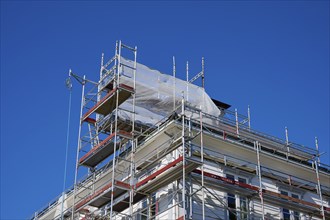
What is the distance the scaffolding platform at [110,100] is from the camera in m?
29.9

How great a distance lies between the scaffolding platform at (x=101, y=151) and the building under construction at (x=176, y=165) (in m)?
0.05

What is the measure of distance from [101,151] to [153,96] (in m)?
5.46

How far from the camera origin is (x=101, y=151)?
99.1 feet

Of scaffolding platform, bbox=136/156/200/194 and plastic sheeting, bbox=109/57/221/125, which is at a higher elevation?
plastic sheeting, bbox=109/57/221/125

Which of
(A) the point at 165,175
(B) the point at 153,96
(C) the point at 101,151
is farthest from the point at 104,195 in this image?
(B) the point at 153,96

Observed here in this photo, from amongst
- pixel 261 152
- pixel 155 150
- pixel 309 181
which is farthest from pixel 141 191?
pixel 309 181

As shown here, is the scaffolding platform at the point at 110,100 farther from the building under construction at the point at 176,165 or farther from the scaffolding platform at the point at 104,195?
the scaffolding platform at the point at 104,195

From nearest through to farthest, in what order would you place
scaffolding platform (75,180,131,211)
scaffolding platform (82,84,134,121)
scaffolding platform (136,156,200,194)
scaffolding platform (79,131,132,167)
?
scaffolding platform (136,156,200,194), scaffolding platform (75,180,131,211), scaffolding platform (79,131,132,167), scaffolding platform (82,84,134,121)

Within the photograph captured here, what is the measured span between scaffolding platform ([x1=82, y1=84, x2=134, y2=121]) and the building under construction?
0.17 feet

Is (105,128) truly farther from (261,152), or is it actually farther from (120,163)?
(261,152)

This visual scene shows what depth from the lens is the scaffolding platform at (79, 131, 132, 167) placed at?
2917cm

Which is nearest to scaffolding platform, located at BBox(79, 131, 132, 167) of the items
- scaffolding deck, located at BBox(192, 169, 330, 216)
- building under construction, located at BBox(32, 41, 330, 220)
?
building under construction, located at BBox(32, 41, 330, 220)

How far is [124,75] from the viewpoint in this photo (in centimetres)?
3269

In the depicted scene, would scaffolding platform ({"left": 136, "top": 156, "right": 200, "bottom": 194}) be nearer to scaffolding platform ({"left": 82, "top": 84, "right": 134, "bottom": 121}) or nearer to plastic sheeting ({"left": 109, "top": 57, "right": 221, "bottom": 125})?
scaffolding platform ({"left": 82, "top": 84, "right": 134, "bottom": 121})
